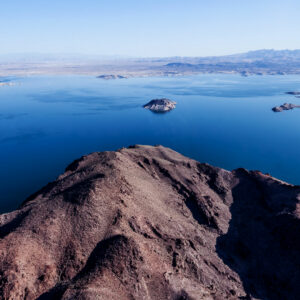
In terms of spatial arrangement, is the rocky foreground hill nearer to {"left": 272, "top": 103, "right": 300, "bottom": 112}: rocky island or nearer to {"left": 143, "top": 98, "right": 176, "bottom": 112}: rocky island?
{"left": 143, "top": 98, "right": 176, "bottom": 112}: rocky island

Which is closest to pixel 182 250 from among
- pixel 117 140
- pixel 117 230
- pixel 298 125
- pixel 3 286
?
pixel 117 230

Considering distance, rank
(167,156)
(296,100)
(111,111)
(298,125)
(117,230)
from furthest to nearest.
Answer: (296,100) → (111,111) → (298,125) → (167,156) → (117,230)

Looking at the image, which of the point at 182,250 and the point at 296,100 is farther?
the point at 296,100

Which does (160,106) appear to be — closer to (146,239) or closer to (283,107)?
(283,107)

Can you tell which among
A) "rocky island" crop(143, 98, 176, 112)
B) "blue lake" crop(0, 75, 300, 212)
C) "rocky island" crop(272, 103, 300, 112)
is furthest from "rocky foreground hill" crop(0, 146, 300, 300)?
"rocky island" crop(272, 103, 300, 112)

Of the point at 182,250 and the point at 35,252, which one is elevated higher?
the point at 35,252

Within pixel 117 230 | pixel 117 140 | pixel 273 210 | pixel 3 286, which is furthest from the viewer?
pixel 117 140

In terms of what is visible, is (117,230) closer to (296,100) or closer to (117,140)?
(117,140)
